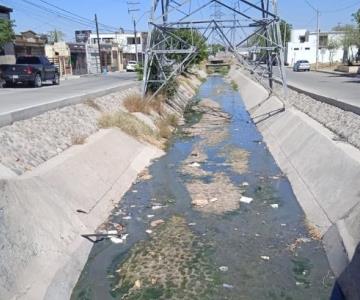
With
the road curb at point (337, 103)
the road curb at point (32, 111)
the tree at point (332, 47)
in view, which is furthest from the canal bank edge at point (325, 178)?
the tree at point (332, 47)

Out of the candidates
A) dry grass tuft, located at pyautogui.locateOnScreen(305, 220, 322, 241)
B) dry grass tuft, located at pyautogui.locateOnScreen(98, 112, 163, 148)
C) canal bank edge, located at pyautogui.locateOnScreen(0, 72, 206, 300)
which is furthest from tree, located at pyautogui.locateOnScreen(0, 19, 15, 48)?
dry grass tuft, located at pyautogui.locateOnScreen(305, 220, 322, 241)

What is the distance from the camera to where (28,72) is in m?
28.5

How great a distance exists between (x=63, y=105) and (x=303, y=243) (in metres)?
10.4

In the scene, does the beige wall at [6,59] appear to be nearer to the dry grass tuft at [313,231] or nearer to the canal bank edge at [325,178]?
the canal bank edge at [325,178]

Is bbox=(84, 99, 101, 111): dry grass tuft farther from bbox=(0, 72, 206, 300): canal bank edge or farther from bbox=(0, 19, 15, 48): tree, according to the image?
bbox=(0, 19, 15, 48): tree

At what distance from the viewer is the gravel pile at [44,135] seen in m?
10.5

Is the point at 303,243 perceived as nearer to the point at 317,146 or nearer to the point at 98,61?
the point at 317,146

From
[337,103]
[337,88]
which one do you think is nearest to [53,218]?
[337,103]

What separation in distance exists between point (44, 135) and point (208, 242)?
5.92m

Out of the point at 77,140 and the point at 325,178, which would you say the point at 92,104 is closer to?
the point at 77,140

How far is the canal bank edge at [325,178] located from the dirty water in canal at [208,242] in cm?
29

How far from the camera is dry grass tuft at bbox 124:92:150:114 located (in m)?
22.2

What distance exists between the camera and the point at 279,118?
21.9 m

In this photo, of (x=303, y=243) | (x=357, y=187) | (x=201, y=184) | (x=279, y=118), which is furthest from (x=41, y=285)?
(x=279, y=118)
